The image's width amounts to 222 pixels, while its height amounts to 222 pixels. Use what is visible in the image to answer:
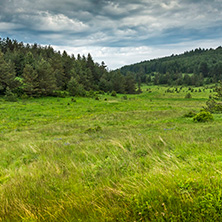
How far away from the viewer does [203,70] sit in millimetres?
146000

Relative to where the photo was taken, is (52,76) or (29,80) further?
(52,76)

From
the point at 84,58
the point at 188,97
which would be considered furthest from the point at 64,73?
the point at 188,97

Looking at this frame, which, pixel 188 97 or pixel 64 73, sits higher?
pixel 64 73

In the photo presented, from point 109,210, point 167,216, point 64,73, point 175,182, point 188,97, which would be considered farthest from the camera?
point 64,73

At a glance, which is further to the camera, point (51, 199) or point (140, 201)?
point (51, 199)

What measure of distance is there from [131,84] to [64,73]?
3486 cm

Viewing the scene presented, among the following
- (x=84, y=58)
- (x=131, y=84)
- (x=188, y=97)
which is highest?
(x=84, y=58)

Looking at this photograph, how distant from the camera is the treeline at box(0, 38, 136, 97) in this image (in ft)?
145

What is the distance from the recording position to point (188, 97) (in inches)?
2446

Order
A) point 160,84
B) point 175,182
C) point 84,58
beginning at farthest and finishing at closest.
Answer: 1. point 160,84
2. point 84,58
3. point 175,182

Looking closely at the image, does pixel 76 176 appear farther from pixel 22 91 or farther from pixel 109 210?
pixel 22 91

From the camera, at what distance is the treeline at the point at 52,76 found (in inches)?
1741

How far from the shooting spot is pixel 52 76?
160ft

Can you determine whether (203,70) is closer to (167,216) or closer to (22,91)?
(22,91)
